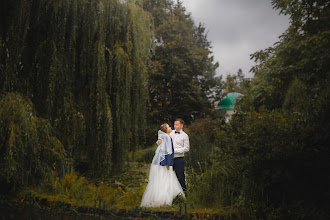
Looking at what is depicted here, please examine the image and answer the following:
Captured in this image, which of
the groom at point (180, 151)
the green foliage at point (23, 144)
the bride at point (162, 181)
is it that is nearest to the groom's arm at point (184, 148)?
the groom at point (180, 151)

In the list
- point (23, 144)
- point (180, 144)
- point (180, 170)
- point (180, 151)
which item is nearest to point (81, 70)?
point (23, 144)

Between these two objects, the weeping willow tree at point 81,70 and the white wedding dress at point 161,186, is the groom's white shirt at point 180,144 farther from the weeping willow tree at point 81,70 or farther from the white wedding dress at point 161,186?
the weeping willow tree at point 81,70

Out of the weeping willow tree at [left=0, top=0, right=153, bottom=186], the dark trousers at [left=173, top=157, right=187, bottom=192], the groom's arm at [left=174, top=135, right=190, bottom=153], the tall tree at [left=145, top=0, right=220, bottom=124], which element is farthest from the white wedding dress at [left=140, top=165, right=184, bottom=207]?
the tall tree at [left=145, top=0, right=220, bottom=124]

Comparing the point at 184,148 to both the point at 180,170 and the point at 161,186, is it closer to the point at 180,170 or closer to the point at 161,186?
the point at 180,170

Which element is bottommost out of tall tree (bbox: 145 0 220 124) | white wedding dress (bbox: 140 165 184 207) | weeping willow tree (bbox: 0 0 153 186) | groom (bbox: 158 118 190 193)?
white wedding dress (bbox: 140 165 184 207)

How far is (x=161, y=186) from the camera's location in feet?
17.6

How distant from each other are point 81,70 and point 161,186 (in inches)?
149

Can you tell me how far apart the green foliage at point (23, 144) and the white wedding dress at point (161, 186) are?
2011 mm

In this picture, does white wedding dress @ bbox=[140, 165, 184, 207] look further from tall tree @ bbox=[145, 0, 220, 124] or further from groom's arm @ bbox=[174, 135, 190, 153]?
tall tree @ bbox=[145, 0, 220, 124]

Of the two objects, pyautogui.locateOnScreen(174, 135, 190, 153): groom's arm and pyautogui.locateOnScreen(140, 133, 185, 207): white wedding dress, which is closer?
pyautogui.locateOnScreen(140, 133, 185, 207): white wedding dress

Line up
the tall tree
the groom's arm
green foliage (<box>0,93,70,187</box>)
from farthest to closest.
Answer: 1. the tall tree
2. the groom's arm
3. green foliage (<box>0,93,70,187</box>)

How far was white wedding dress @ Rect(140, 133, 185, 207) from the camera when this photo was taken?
5301 millimetres

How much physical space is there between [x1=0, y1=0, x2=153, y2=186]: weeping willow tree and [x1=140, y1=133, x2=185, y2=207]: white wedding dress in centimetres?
227

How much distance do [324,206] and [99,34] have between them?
250 inches
